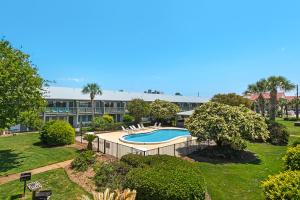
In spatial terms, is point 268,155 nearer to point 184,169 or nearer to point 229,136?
point 229,136

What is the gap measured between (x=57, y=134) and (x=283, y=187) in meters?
20.4

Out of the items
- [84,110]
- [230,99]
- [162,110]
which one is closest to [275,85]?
[230,99]

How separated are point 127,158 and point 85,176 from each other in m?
2.76

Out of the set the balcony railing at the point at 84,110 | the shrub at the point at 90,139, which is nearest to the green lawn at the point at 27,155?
the shrub at the point at 90,139

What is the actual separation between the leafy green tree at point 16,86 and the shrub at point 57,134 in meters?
4.17

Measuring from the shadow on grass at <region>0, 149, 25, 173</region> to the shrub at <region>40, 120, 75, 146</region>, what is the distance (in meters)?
3.23

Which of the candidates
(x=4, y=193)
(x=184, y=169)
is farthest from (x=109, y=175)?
(x=4, y=193)

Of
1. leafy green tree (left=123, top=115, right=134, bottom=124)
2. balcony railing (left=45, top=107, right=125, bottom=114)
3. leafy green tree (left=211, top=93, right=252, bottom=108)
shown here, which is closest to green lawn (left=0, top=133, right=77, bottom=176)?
balcony railing (left=45, top=107, right=125, bottom=114)

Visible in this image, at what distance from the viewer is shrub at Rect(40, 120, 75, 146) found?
2275cm

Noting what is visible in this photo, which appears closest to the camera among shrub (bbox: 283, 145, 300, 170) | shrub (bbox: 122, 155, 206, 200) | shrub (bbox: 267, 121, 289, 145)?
shrub (bbox: 122, 155, 206, 200)

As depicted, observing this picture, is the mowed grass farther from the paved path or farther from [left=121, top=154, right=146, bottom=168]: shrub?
the paved path

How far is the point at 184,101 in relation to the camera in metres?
60.4

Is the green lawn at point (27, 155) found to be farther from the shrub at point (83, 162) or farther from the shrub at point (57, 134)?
the shrub at point (83, 162)

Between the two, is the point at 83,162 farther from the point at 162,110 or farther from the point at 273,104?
the point at 273,104
